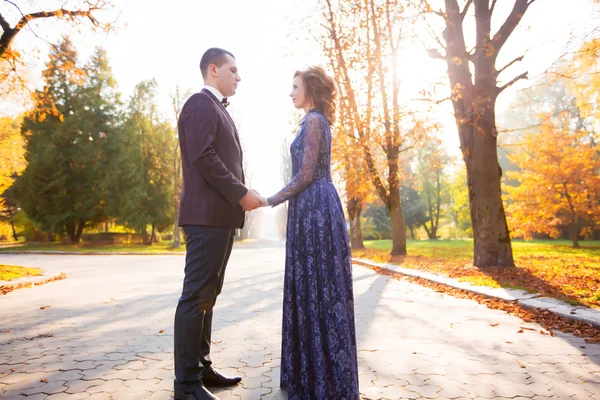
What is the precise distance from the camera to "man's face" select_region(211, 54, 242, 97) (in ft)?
9.73

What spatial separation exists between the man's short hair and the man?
25 cm

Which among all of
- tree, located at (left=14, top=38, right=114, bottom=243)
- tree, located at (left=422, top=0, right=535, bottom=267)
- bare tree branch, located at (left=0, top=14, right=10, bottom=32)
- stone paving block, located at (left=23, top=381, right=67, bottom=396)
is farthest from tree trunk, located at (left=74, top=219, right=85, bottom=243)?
stone paving block, located at (left=23, top=381, right=67, bottom=396)

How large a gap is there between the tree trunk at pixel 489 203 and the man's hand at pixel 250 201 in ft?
27.3

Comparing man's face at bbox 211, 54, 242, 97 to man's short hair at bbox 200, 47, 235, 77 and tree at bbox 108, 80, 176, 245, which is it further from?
tree at bbox 108, 80, 176, 245

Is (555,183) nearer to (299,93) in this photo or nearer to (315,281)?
(299,93)

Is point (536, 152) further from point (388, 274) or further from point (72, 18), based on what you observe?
point (72, 18)

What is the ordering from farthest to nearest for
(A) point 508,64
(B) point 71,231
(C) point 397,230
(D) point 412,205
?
1. (D) point 412,205
2. (B) point 71,231
3. (C) point 397,230
4. (A) point 508,64

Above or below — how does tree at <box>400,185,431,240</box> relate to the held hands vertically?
above

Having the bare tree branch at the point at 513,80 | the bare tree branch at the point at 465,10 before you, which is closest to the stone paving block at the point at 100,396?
the bare tree branch at the point at 513,80

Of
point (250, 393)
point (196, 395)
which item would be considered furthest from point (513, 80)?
point (196, 395)

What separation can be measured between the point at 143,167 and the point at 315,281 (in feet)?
109

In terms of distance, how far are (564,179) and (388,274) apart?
1263 cm

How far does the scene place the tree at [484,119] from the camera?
944 cm

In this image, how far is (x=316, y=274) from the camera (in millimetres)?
2740
